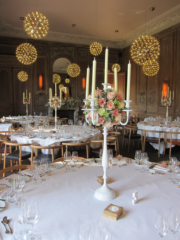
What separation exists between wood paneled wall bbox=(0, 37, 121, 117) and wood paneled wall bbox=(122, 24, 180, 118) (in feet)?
10.5

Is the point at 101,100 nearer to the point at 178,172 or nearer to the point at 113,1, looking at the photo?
the point at 178,172

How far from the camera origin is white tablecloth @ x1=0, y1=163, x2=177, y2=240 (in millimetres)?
1221

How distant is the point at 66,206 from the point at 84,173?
2.24 feet

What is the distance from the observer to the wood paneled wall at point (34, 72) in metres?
10.5

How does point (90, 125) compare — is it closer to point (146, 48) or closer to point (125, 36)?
point (146, 48)

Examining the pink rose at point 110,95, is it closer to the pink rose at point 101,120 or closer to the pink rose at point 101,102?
the pink rose at point 101,102

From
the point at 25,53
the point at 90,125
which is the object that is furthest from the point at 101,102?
the point at 25,53

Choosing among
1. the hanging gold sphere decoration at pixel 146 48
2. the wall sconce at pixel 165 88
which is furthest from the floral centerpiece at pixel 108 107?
the wall sconce at pixel 165 88

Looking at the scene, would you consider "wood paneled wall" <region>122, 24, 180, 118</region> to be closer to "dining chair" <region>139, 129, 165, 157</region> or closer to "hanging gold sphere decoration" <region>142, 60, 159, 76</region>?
"hanging gold sphere decoration" <region>142, 60, 159, 76</region>

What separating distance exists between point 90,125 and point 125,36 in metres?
10.4

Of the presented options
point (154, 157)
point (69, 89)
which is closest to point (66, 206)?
point (154, 157)

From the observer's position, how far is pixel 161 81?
30.8 ft

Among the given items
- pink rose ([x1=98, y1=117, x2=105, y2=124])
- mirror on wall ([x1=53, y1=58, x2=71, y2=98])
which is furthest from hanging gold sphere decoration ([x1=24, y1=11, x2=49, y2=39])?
mirror on wall ([x1=53, y1=58, x2=71, y2=98])

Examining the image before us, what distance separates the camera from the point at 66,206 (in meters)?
1.49
